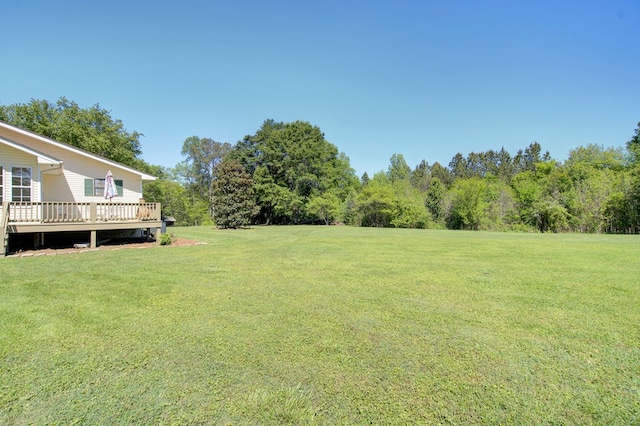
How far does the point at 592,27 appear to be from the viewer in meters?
12.7

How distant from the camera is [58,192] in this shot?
1284cm

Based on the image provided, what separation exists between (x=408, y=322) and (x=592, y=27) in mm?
16285

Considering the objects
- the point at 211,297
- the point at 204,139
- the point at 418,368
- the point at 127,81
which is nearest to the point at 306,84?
the point at 127,81

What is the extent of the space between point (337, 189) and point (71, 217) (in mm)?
29606

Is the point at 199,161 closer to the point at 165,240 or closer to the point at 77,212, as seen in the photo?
the point at 77,212

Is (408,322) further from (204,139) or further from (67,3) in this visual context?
(204,139)

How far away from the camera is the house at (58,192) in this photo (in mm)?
9938

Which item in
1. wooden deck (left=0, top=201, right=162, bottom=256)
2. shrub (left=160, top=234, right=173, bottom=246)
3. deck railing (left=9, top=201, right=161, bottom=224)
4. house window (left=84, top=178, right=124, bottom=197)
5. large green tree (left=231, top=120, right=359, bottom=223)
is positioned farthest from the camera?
large green tree (left=231, top=120, right=359, bottom=223)

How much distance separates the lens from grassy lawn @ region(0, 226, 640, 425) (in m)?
2.21

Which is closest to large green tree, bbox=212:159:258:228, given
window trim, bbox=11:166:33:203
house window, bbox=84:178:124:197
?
house window, bbox=84:178:124:197

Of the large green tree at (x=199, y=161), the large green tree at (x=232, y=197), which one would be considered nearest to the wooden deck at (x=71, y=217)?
the large green tree at (x=232, y=197)

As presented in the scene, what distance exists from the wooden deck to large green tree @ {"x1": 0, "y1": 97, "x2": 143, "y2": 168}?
2023cm

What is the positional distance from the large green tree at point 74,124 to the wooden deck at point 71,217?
20.2 m

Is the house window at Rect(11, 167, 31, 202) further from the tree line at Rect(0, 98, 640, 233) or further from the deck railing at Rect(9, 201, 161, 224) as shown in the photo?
the tree line at Rect(0, 98, 640, 233)
